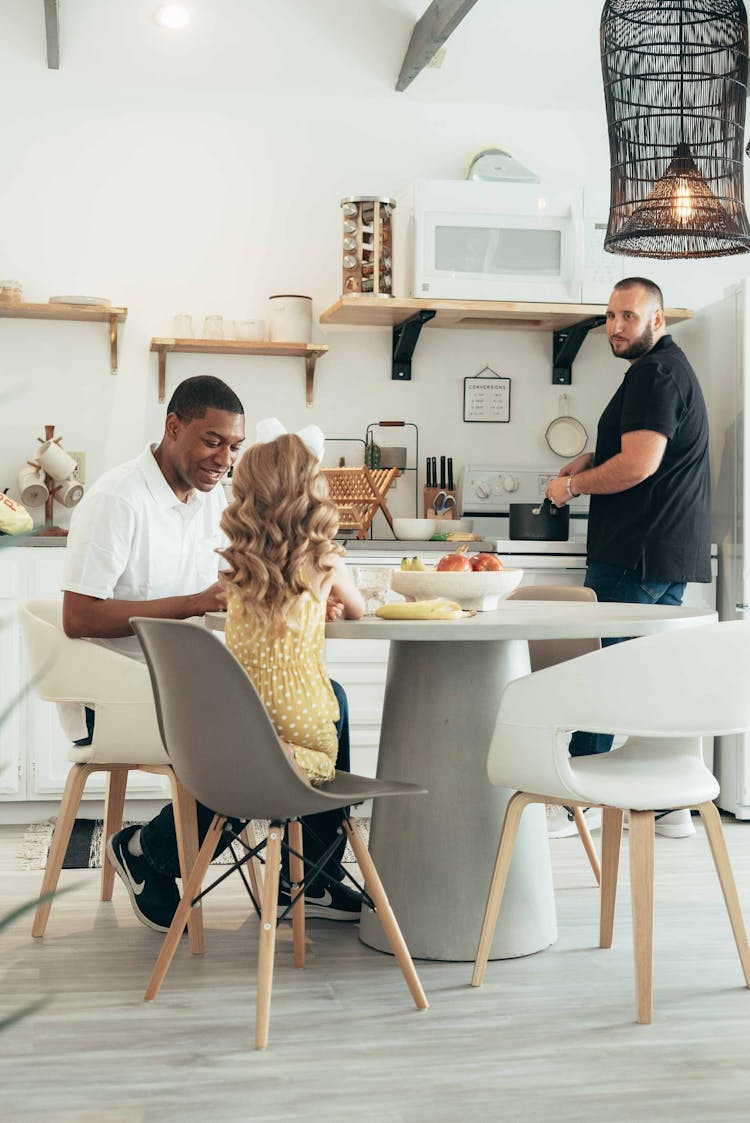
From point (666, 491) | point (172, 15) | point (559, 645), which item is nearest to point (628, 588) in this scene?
point (666, 491)

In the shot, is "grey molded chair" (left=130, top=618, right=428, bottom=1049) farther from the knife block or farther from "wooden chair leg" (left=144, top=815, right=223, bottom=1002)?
the knife block

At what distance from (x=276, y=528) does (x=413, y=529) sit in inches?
83.6

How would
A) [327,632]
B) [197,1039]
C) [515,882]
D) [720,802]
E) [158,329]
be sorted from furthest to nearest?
[158,329] → [720,802] → [515,882] → [327,632] → [197,1039]

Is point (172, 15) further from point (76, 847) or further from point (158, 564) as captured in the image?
point (76, 847)

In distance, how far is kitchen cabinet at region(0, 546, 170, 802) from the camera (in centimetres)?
392

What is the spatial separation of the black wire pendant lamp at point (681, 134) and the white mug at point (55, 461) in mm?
2444

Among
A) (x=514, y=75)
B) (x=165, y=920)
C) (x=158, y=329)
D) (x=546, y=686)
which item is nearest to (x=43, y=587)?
(x=158, y=329)

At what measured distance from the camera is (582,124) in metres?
4.88

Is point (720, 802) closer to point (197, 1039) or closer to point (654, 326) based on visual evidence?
point (654, 326)

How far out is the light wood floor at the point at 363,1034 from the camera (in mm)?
1904

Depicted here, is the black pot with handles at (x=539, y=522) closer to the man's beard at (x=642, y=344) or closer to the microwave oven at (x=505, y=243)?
the man's beard at (x=642, y=344)

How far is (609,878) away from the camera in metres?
2.67

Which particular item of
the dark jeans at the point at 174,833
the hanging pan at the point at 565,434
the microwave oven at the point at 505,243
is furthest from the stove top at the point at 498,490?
the dark jeans at the point at 174,833

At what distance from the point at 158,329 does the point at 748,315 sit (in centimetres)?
206
